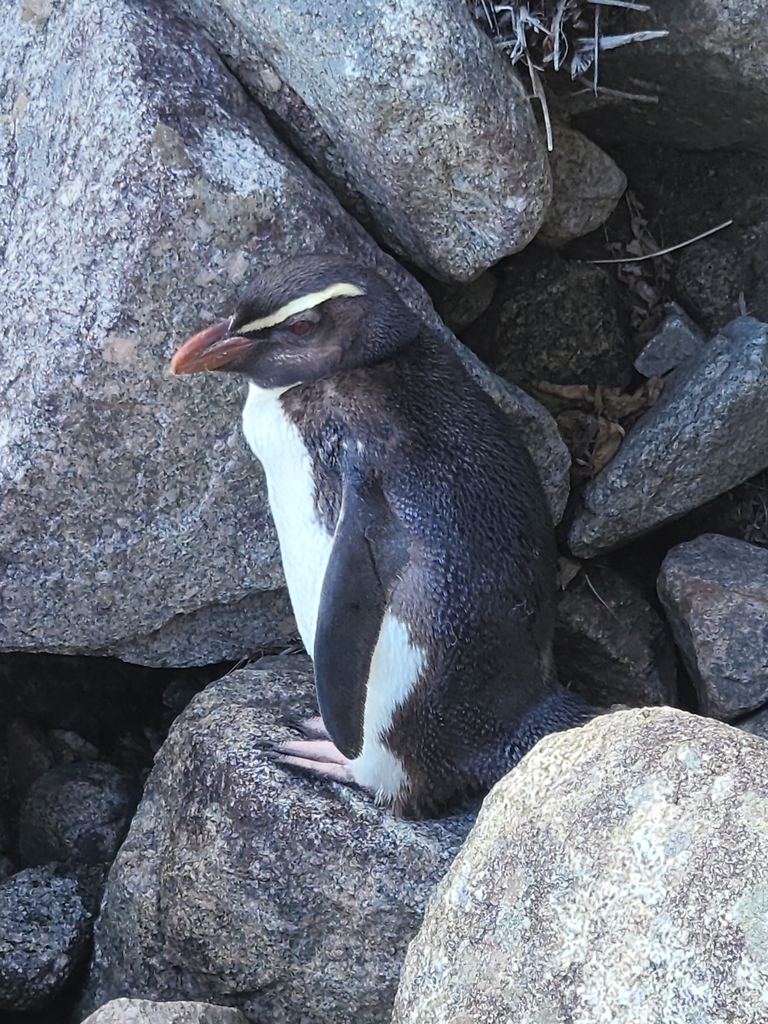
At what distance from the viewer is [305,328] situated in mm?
1896

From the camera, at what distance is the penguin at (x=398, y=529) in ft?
6.12

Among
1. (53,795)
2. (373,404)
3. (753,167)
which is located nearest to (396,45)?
(373,404)

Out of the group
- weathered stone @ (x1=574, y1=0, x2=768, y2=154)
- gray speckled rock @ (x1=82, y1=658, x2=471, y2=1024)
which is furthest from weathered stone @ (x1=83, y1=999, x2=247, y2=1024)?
weathered stone @ (x1=574, y1=0, x2=768, y2=154)

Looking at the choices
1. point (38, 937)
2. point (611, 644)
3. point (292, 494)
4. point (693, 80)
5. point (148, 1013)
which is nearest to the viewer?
point (148, 1013)

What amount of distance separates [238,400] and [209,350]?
32 centimetres

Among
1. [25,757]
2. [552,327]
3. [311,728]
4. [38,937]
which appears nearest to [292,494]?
[311,728]

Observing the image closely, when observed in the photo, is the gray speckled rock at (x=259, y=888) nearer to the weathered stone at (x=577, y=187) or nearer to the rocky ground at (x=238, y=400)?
the rocky ground at (x=238, y=400)

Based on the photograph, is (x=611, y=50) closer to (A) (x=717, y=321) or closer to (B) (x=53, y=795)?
(A) (x=717, y=321)

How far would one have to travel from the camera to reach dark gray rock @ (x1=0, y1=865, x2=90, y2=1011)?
2.04 metres

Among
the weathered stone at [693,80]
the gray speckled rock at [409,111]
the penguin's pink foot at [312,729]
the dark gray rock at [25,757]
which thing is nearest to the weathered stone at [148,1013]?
the penguin's pink foot at [312,729]

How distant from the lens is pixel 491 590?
192cm

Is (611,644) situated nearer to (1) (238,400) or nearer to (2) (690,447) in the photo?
(2) (690,447)

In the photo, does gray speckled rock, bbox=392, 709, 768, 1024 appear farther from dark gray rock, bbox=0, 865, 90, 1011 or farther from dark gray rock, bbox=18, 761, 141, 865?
dark gray rock, bbox=18, 761, 141, 865

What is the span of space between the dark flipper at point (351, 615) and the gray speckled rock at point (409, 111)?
26.1 inches
